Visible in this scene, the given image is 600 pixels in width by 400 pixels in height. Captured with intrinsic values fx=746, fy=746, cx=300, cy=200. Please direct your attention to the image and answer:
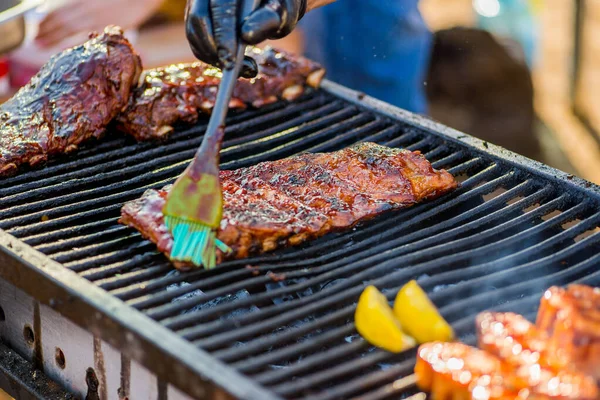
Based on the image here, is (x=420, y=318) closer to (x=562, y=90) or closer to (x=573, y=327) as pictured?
(x=573, y=327)

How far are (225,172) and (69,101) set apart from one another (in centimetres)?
115

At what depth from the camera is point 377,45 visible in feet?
21.1

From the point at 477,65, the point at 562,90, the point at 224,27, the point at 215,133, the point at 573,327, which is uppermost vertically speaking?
the point at 224,27

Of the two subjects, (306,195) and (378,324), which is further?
(306,195)

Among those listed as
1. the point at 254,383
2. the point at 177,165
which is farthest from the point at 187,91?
the point at 254,383

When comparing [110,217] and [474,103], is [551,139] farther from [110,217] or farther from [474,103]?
[110,217]

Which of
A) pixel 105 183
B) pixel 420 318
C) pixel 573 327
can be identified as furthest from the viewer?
pixel 105 183

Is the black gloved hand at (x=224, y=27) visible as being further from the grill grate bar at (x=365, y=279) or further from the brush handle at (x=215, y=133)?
the grill grate bar at (x=365, y=279)

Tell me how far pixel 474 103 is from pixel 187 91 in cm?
557

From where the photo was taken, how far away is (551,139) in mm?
9211

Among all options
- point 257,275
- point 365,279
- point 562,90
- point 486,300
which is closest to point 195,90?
point 257,275

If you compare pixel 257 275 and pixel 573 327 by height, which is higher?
pixel 573 327

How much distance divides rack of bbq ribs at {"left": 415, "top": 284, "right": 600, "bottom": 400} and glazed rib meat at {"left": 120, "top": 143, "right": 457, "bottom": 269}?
3.20 ft

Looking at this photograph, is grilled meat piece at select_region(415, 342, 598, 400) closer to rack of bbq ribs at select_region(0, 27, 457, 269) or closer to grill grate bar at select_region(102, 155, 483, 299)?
grill grate bar at select_region(102, 155, 483, 299)
